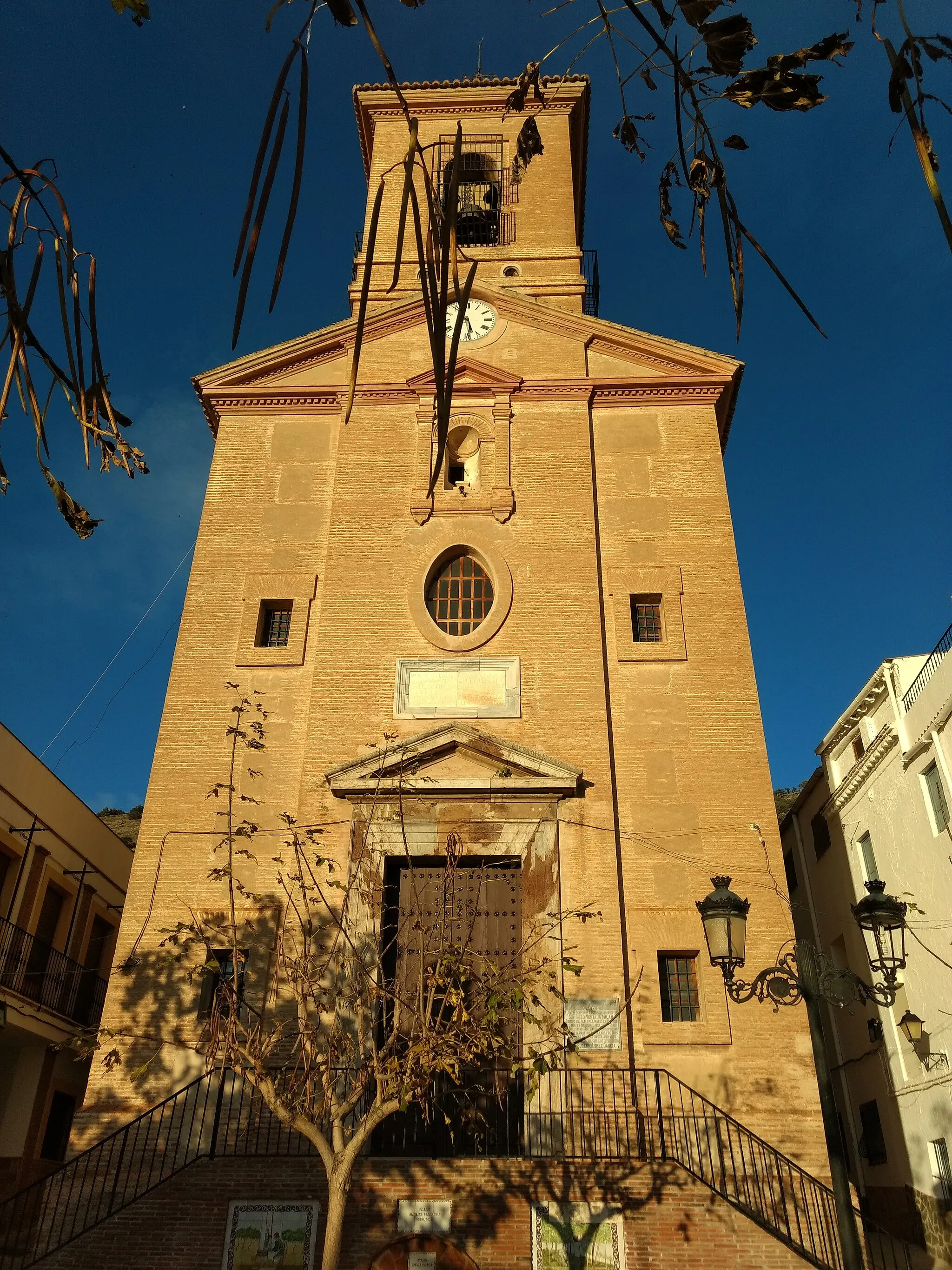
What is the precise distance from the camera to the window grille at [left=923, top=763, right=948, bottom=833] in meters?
16.0

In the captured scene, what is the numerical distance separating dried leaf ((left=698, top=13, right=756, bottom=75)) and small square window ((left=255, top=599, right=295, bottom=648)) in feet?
44.4

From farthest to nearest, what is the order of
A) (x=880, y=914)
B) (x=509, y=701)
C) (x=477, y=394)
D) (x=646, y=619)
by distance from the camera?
(x=477, y=394), (x=646, y=619), (x=509, y=701), (x=880, y=914)

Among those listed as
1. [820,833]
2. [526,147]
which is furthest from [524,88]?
[820,833]

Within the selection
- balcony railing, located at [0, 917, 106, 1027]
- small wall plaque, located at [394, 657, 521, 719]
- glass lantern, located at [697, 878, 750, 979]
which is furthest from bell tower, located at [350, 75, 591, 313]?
glass lantern, located at [697, 878, 750, 979]

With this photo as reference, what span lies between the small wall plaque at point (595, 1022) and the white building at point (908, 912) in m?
6.16

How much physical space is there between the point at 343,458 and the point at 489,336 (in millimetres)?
3367

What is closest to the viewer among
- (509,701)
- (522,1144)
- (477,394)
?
(522,1144)

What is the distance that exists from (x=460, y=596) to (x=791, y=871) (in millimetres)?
13601

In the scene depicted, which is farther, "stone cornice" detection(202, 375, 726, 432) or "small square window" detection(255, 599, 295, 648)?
"stone cornice" detection(202, 375, 726, 432)

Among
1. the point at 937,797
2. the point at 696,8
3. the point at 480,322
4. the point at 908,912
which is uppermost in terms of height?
the point at 480,322

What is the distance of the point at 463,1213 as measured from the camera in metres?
10.2

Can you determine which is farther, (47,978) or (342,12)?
(47,978)

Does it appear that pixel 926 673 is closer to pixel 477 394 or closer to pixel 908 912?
pixel 908 912

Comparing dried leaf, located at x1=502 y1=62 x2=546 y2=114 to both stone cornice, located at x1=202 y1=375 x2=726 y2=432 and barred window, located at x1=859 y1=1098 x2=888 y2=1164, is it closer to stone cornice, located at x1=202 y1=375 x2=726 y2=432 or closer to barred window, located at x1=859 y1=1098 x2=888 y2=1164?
stone cornice, located at x1=202 y1=375 x2=726 y2=432
